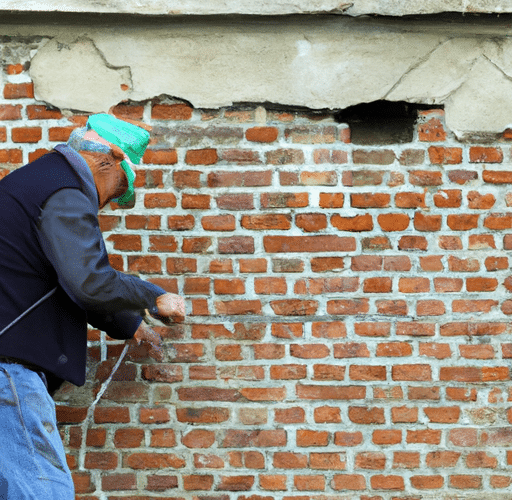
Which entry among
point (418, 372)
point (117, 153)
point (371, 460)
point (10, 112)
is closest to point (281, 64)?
point (117, 153)

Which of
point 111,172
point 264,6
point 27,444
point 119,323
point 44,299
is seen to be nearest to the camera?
point 27,444

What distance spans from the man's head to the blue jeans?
69cm

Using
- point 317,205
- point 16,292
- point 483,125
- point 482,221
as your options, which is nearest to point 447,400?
point 482,221

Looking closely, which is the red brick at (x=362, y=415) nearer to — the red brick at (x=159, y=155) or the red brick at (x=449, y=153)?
the red brick at (x=449, y=153)

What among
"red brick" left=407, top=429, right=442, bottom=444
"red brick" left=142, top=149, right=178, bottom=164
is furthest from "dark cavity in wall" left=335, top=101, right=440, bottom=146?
"red brick" left=407, top=429, right=442, bottom=444

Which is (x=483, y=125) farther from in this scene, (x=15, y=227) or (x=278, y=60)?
(x=15, y=227)

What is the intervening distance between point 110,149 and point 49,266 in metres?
0.48

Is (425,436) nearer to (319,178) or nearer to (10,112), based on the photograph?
(319,178)

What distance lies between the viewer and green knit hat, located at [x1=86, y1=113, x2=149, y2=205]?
212 centimetres

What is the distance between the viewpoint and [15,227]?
6.03ft

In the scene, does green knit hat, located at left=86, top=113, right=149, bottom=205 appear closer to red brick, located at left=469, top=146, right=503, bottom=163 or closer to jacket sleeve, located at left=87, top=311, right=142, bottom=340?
jacket sleeve, located at left=87, top=311, right=142, bottom=340

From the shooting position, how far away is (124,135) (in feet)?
7.09

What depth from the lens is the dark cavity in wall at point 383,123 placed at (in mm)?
2541

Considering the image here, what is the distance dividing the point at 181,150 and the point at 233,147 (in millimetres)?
224
